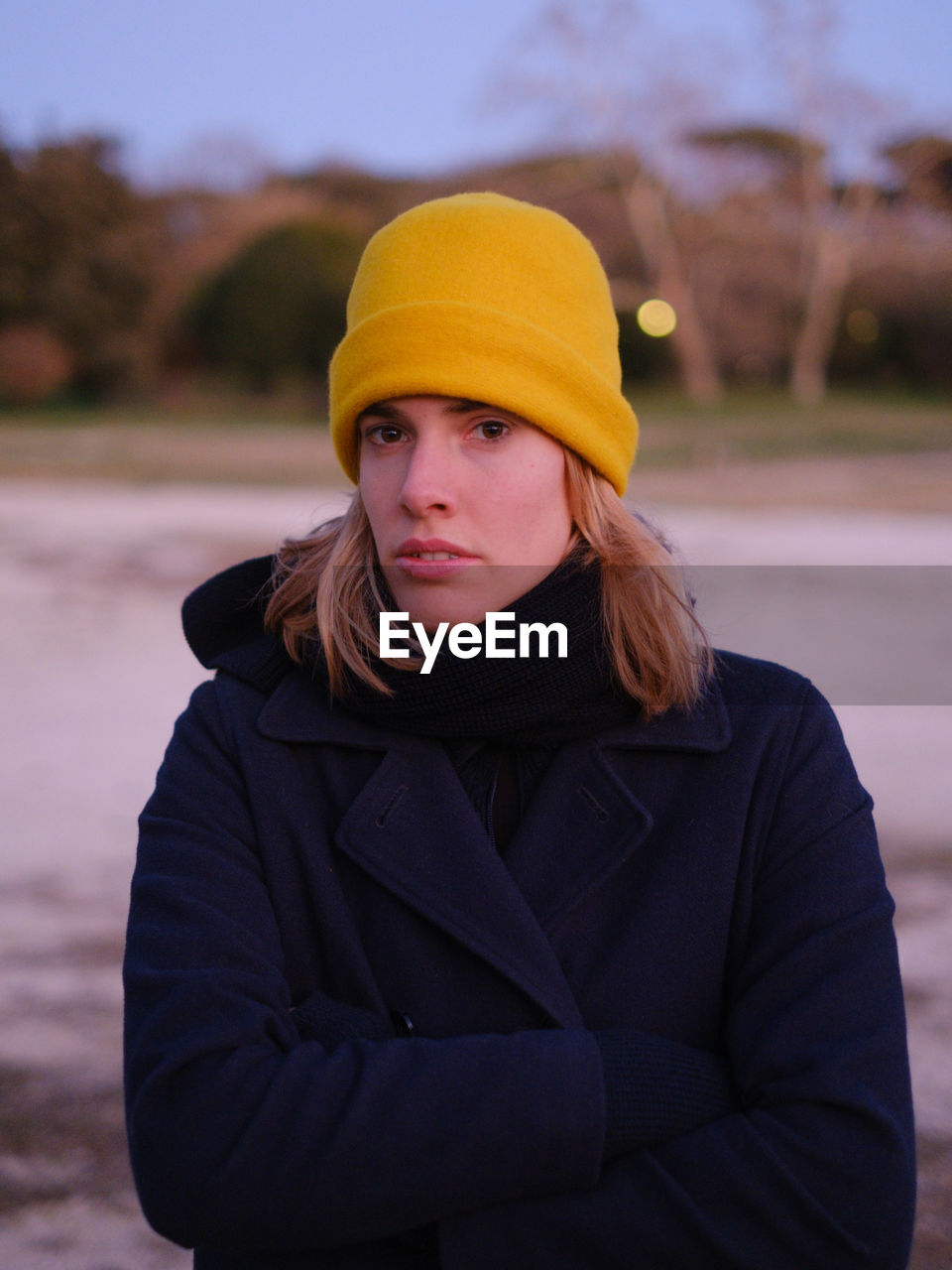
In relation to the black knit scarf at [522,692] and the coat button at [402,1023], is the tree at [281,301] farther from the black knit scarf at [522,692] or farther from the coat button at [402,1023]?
the coat button at [402,1023]

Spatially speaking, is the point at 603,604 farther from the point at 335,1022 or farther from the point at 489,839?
the point at 335,1022

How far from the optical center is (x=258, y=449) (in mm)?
15859

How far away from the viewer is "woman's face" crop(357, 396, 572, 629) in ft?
4.92

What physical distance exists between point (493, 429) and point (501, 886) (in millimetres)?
562

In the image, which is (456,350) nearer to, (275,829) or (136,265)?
(275,829)

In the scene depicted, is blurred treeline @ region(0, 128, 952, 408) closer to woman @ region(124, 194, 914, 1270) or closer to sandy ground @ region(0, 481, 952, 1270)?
sandy ground @ region(0, 481, 952, 1270)

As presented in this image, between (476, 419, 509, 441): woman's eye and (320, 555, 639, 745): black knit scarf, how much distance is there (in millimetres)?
191

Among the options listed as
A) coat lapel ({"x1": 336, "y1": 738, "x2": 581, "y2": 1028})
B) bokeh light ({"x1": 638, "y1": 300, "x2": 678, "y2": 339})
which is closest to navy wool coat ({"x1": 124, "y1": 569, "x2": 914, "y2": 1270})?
coat lapel ({"x1": 336, "y1": 738, "x2": 581, "y2": 1028})

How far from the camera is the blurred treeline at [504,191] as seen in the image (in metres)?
17.4

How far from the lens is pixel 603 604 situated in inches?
62.4

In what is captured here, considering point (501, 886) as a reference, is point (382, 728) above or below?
above

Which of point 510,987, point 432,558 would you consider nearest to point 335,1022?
point 510,987

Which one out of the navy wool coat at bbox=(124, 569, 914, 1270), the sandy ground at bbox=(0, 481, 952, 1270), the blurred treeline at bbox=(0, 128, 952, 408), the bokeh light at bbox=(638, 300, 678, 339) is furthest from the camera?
the bokeh light at bbox=(638, 300, 678, 339)

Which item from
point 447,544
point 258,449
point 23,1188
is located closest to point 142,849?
point 447,544
